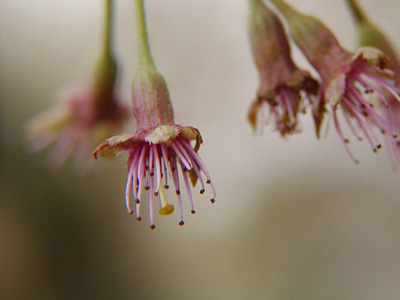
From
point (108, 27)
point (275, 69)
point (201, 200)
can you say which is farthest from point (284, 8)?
point (201, 200)

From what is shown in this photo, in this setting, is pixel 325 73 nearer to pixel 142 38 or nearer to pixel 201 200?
pixel 142 38

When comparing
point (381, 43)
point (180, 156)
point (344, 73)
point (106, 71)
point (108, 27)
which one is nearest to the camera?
point (180, 156)

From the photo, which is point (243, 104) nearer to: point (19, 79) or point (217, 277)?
point (217, 277)

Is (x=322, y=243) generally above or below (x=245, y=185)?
below

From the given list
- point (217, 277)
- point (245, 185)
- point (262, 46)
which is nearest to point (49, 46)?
point (245, 185)

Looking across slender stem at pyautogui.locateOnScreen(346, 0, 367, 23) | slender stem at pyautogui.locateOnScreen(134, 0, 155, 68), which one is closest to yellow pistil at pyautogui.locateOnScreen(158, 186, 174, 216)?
slender stem at pyautogui.locateOnScreen(134, 0, 155, 68)

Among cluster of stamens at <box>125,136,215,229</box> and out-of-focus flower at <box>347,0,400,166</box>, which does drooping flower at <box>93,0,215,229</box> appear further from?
out-of-focus flower at <box>347,0,400,166</box>

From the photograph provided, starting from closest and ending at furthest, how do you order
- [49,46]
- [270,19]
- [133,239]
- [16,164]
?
[270,19]
[16,164]
[49,46]
[133,239]
